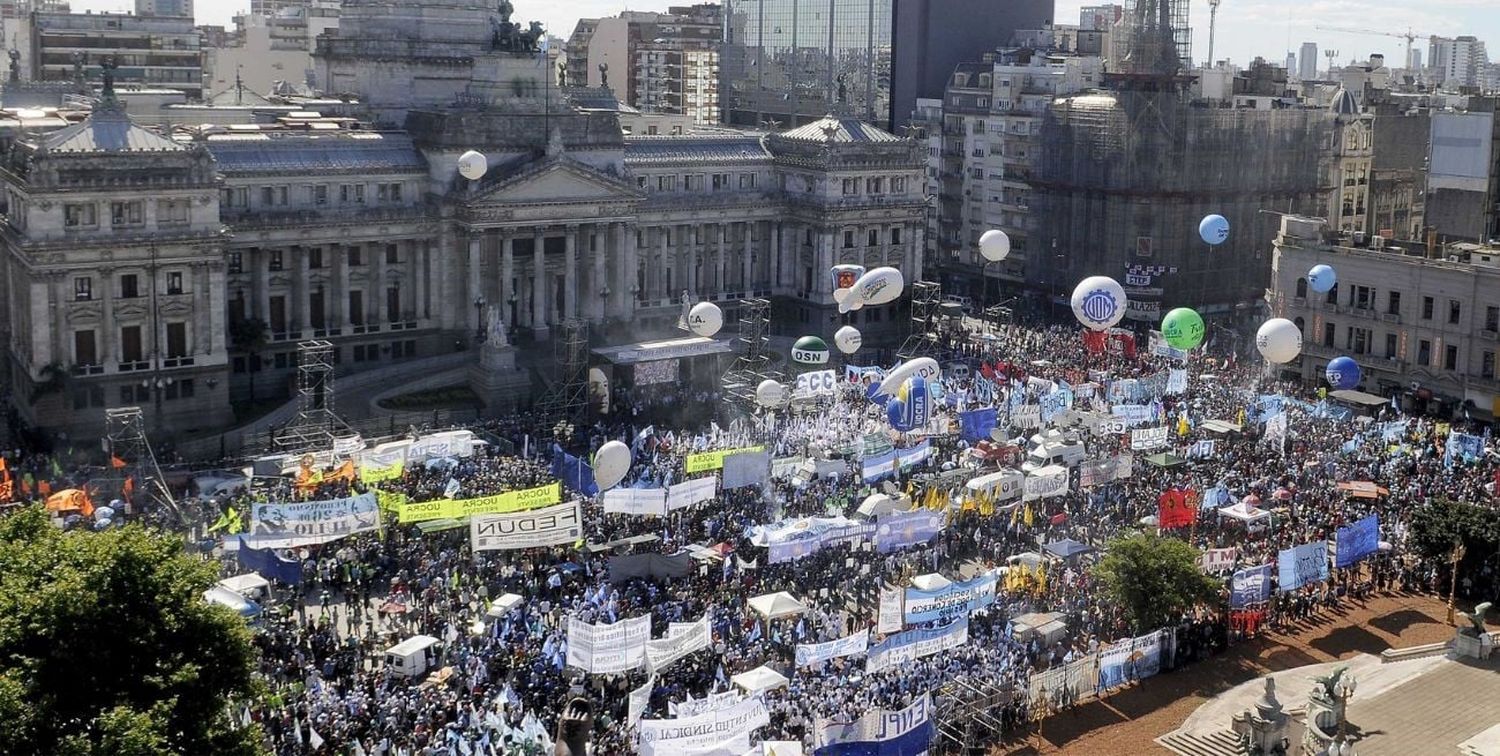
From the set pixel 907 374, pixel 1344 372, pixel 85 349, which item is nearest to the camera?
pixel 907 374

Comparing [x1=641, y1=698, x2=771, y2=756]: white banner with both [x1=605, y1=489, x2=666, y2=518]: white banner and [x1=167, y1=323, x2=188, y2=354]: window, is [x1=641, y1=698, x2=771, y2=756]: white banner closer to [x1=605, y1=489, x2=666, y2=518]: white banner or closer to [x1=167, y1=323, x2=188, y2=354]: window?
[x1=605, y1=489, x2=666, y2=518]: white banner

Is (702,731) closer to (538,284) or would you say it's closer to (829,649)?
(829,649)

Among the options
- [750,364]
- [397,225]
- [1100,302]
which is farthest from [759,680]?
[397,225]

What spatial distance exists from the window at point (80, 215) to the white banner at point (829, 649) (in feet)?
149

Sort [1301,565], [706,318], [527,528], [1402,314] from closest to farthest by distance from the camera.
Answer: [527,528]
[1301,565]
[706,318]
[1402,314]

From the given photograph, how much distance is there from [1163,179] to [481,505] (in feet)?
234

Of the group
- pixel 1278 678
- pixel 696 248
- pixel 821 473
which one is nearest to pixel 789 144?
pixel 696 248

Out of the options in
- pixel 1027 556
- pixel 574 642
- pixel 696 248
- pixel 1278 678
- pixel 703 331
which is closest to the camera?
pixel 574 642

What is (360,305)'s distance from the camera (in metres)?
87.8

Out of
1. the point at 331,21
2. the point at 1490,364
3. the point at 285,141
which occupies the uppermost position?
the point at 331,21

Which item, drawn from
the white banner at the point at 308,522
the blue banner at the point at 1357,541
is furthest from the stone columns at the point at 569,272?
the blue banner at the point at 1357,541

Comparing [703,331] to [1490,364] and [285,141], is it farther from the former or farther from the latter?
[1490,364]

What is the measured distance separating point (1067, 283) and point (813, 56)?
53179 mm

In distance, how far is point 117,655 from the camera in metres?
34.2
